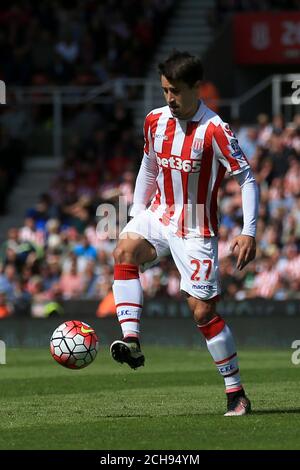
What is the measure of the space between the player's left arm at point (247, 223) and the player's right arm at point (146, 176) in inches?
28.5

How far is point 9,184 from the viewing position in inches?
1074

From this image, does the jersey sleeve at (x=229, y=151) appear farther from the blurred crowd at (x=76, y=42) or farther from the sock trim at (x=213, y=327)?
the blurred crowd at (x=76, y=42)

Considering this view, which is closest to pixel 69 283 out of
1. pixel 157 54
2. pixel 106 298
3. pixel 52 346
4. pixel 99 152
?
pixel 106 298

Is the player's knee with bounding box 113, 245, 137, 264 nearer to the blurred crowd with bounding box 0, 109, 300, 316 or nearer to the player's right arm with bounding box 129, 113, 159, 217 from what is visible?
the player's right arm with bounding box 129, 113, 159, 217

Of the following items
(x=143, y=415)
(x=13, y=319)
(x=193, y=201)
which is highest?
(x=193, y=201)

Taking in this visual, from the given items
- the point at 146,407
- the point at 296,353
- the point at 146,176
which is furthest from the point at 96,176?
the point at 146,176

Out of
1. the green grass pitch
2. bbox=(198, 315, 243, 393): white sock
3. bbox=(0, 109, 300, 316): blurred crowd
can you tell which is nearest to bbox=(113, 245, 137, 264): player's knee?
bbox=(198, 315, 243, 393): white sock

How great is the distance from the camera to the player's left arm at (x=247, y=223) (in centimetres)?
898

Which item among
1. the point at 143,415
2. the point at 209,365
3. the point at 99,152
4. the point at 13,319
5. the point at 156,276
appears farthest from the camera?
the point at 99,152

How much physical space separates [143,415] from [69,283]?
1259 cm

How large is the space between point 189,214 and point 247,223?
0.50 m
